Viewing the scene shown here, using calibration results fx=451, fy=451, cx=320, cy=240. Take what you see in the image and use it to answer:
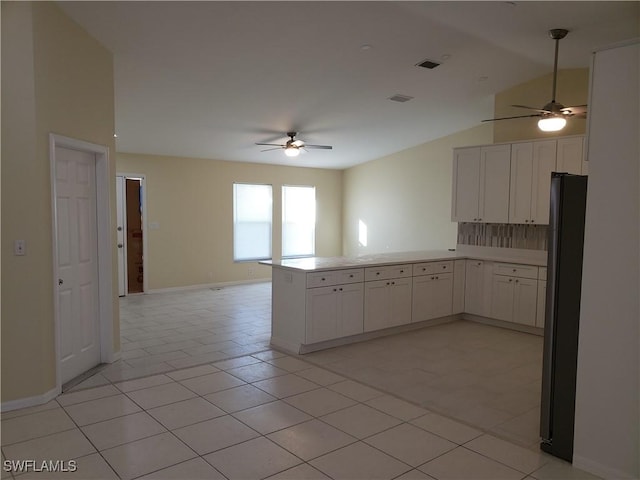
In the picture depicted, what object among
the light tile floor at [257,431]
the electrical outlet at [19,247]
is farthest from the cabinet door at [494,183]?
the electrical outlet at [19,247]

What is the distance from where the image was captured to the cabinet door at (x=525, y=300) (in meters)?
5.55

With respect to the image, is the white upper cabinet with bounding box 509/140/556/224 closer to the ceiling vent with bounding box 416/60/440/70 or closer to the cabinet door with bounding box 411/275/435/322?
the cabinet door with bounding box 411/275/435/322

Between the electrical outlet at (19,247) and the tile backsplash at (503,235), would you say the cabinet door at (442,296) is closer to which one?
the tile backsplash at (503,235)

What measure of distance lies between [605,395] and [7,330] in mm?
3925

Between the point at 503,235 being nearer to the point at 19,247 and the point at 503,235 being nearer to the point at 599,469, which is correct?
the point at 599,469

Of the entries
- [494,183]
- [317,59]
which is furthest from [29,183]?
[494,183]

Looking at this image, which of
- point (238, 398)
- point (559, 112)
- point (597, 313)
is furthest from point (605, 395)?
point (559, 112)

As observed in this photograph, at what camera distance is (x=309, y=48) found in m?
4.52

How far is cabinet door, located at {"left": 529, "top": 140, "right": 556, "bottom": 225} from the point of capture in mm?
5633

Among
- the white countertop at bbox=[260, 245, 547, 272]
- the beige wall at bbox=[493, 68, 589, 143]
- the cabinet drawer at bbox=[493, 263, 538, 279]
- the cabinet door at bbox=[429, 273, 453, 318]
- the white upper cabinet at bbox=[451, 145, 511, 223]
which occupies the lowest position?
the cabinet door at bbox=[429, 273, 453, 318]

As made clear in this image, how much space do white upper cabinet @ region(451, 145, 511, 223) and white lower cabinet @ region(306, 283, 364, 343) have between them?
92.0 inches

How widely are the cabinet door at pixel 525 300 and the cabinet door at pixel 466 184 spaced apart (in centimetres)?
114

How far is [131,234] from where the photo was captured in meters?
7.93

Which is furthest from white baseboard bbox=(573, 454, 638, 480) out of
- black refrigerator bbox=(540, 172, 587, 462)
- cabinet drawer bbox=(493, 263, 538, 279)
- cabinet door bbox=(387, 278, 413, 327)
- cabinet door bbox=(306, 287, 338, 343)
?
cabinet drawer bbox=(493, 263, 538, 279)
